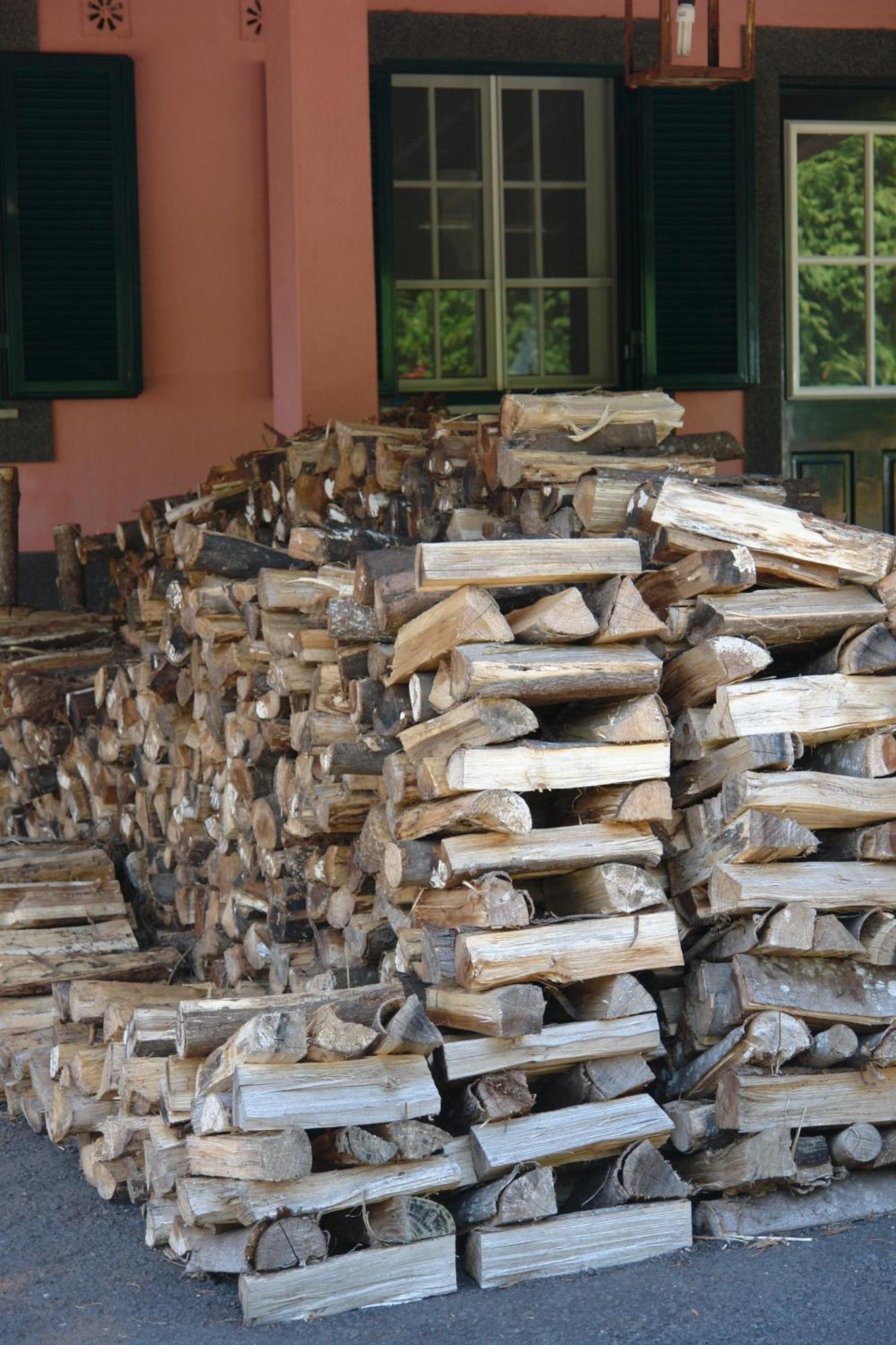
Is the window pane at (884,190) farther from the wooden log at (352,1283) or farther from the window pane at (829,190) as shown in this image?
the wooden log at (352,1283)

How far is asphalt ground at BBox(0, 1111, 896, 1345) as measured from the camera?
3260 millimetres

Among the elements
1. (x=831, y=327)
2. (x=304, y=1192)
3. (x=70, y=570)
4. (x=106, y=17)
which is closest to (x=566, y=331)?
(x=831, y=327)

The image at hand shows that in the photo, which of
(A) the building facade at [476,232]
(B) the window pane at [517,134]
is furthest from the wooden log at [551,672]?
(B) the window pane at [517,134]

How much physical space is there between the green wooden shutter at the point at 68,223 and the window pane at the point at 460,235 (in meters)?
1.47

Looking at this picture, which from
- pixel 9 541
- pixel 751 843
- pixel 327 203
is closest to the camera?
pixel 751 843

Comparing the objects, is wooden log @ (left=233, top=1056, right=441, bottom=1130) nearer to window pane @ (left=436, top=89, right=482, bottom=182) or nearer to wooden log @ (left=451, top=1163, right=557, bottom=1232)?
wooden log @ (left=451, top=1163, right=557, bottom=1232)

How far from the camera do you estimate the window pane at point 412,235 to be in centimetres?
827

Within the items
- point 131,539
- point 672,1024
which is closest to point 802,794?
point 672,1024

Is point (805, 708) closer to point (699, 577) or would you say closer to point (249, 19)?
point (699, 577)

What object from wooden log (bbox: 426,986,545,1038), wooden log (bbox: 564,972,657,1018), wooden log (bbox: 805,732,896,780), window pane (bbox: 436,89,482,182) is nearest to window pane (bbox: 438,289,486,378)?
window pane (bbox: 436,89,482,182)

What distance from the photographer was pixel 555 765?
141 inches

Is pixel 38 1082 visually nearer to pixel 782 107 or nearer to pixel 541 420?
pixel 541 420

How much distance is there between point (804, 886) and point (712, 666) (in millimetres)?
497

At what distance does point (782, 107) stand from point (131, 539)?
4.00 m
